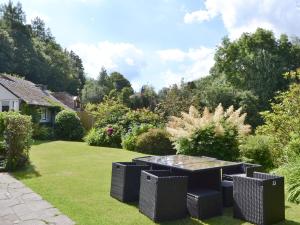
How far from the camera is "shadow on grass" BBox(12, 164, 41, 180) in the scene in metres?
9.22

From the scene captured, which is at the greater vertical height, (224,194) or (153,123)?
(153,123)

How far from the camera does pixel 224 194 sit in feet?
22.2

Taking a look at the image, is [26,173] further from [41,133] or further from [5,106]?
[5,106]

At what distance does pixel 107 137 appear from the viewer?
62.6ft

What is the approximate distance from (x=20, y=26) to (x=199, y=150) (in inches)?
1902

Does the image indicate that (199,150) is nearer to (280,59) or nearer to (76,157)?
(76,157)

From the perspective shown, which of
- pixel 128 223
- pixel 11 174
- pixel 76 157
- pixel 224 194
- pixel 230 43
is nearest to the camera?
pixel 128 223

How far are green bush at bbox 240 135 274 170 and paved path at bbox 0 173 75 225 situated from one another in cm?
723

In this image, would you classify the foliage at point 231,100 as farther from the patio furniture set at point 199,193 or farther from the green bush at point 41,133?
the patio furniture set at point 199,193

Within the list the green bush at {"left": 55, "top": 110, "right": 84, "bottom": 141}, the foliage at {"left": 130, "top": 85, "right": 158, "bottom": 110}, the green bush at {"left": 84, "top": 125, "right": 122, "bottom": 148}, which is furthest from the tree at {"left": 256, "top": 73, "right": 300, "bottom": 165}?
the foliage at {"left": 130, "top": 85, "right": 158, "bottom": 110}

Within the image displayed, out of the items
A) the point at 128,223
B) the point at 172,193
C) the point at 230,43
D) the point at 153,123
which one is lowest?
the point at 128,223

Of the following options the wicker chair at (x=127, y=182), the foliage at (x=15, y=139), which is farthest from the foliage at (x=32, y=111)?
the wicker chair at (x=127, y=182)

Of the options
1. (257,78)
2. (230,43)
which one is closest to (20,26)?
(230,43)

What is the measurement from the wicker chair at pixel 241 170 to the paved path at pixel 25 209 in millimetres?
3418
